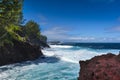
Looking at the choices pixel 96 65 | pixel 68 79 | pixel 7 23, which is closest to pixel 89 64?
pixel 96 65

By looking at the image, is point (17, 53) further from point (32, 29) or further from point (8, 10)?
point (32, 29)

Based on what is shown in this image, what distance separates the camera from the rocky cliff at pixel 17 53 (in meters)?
33.4

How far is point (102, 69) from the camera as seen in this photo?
22.7 ft

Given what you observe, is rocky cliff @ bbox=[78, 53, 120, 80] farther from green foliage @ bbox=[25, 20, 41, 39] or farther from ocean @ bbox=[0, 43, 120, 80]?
green foliage @ bbox=[25, 20, 41, 39]

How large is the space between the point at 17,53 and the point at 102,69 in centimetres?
3047

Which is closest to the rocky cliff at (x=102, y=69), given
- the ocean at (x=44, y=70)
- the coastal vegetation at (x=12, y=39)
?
the ocean at (x=44, y=70)

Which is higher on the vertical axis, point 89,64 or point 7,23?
point 7,23

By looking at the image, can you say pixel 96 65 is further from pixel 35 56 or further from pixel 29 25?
pixel 29 25

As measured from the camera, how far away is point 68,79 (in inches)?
781

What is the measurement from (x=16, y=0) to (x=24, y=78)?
8.05 meters

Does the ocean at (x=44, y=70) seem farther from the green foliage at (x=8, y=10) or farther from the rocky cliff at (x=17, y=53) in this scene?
the green foliage at (x=8, y=10)


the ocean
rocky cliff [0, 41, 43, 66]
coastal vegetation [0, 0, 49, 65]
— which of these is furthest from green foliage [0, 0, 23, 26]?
rocky cliff [0, 41, 43, 66]

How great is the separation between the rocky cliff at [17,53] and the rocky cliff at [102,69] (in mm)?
25990

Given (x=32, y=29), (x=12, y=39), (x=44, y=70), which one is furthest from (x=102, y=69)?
(x=32, y=29)
